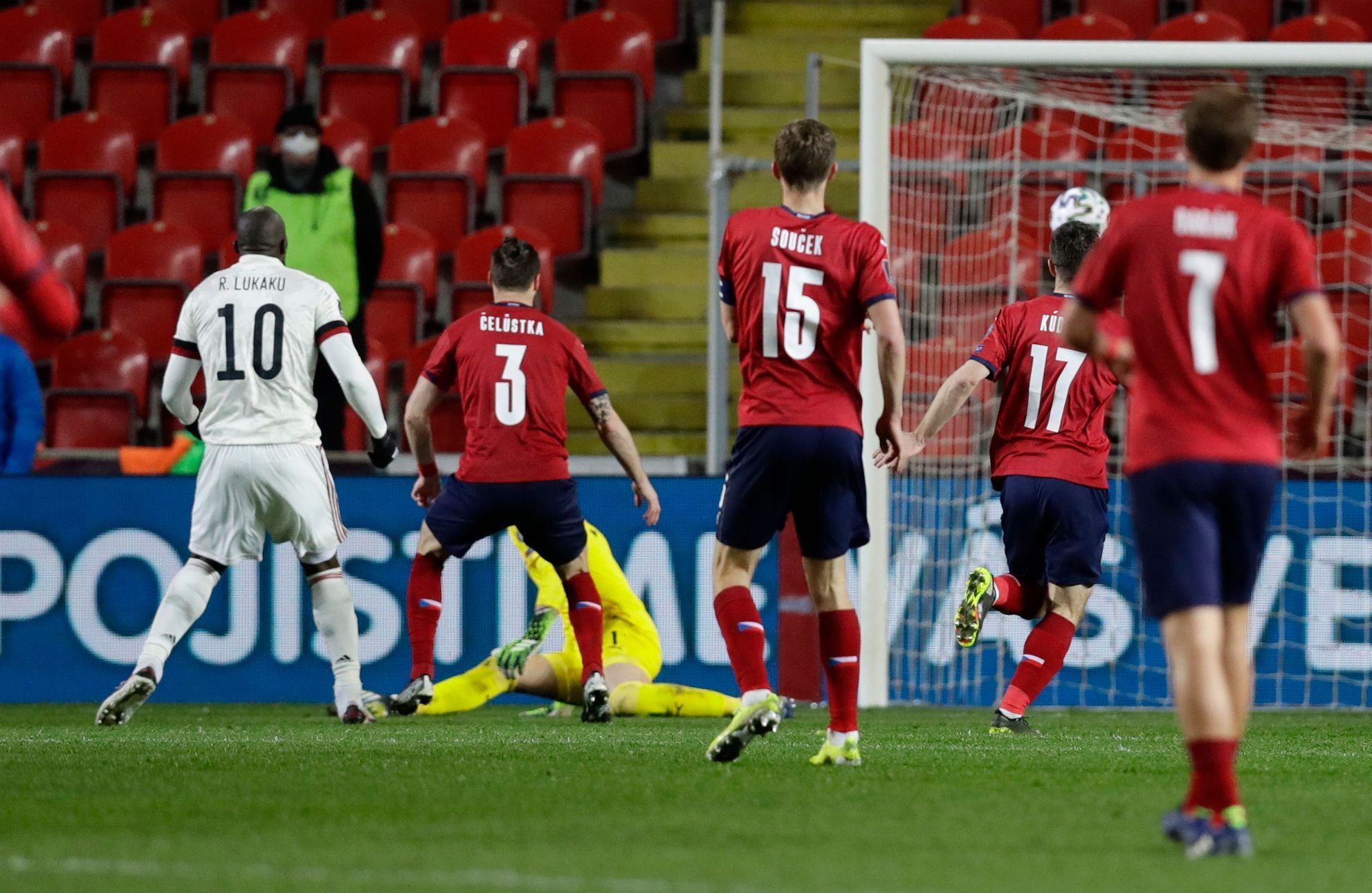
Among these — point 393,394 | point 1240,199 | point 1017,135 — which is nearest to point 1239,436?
point 1240,199

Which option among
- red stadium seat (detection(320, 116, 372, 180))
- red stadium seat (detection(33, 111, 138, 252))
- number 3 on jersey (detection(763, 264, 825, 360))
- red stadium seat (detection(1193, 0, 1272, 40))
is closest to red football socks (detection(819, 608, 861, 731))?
number 3 on jersey (detection(763, 264, 825, 360))

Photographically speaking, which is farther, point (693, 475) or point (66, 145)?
point (66, 145)

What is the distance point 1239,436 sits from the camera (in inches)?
174

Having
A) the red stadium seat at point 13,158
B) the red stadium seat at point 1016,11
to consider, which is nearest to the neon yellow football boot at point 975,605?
the red stadium seat at point 1016,11

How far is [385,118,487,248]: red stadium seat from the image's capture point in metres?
13.6

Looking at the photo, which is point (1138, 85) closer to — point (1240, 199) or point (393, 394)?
point (393, 394)

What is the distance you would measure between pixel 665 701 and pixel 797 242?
3.53m

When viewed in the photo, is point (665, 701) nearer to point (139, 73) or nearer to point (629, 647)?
point (629, 647)

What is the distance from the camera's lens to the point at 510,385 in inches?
337

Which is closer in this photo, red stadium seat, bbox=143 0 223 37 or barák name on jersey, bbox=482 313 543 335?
barák name on jersey, bbox=482 313 543 335

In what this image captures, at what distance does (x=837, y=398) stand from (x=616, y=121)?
8.41 meters

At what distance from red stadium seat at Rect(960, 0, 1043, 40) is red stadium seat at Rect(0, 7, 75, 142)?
21.7 ft

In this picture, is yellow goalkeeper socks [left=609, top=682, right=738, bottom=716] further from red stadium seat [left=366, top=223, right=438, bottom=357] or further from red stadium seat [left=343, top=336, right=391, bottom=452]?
red stadium seat [left=366, top=223, right=438, bottom=357]

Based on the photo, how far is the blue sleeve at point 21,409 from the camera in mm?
10750
